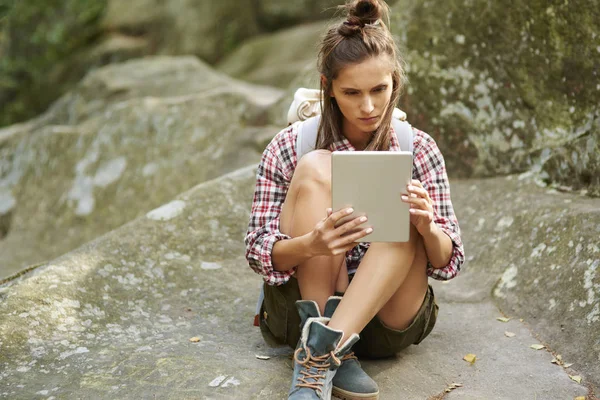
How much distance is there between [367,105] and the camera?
8.19 feet

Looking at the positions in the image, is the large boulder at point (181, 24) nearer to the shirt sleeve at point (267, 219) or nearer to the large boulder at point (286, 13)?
the large boulder at point (286, 13)

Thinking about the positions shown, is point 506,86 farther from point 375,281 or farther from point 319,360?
point 319,360

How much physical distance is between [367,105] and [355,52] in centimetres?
17

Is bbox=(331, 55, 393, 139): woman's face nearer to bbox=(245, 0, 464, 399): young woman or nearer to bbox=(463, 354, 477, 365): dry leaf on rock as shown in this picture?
bbox=(245, 0, 464, 399): young woman

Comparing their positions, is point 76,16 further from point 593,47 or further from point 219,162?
point 593,47

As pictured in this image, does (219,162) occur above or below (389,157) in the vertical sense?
below

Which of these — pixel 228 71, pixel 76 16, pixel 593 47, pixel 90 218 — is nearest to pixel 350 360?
pixel 593 47

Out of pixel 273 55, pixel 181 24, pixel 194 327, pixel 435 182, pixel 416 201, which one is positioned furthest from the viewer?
pixel 181 24

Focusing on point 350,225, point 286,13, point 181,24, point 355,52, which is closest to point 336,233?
point 350,225

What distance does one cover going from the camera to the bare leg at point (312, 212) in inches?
96.6

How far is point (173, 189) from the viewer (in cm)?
499

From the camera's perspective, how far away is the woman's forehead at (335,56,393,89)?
248 cm

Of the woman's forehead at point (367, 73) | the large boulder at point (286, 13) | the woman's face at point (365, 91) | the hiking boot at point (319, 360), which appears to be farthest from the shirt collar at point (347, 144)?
the large boulder at point (286, 13)

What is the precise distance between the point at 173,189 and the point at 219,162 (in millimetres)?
361
